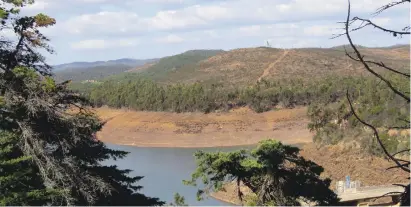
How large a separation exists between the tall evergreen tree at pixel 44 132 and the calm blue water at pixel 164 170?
896cm

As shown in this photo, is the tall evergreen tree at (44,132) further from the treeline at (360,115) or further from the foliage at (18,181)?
the treeline at (360,115)

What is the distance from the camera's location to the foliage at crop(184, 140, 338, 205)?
A: 34.2 ft

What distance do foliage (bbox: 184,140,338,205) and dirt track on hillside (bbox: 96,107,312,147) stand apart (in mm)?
30849

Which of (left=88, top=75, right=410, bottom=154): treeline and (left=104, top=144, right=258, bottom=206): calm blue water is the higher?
(left=88, top=75, right=410, bottom=154): treeline

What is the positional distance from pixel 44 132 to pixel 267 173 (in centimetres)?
449

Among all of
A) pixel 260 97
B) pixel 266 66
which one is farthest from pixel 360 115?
pixel 266 66

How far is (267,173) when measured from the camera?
10617mm

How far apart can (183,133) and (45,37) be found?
37.5 metres

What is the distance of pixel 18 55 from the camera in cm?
861

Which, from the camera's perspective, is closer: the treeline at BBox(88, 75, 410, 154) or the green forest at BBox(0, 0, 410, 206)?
the green forest at BBox(0, 0, 410, 206)

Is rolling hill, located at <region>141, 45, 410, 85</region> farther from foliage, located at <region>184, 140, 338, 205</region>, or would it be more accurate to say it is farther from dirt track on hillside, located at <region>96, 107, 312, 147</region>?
foliage, located at <region>184, 140, 338, 205</region>

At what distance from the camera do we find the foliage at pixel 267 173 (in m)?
10.4

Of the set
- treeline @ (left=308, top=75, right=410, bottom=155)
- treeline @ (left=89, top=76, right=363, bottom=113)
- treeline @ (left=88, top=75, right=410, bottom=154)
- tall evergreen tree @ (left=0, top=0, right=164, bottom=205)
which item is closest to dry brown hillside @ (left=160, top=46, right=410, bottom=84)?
treeline @ (left=88, top=75, right=410, bottom=154)


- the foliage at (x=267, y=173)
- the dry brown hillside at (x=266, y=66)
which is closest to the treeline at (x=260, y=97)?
the dry brown hillside at (x=266, y=66)
